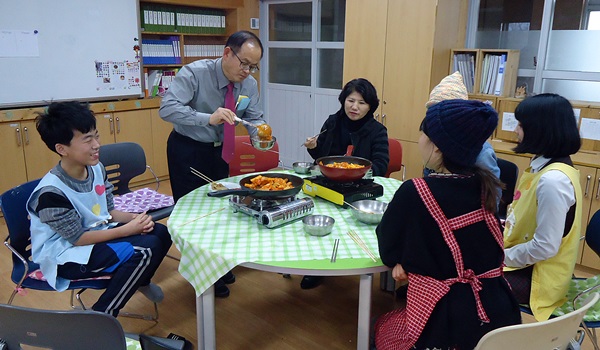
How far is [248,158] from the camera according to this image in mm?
3172

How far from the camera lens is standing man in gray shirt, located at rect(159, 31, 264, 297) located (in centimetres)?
248

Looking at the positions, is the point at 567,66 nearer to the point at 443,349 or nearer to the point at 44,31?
the point at 443,349

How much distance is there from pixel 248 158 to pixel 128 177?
2.66ft

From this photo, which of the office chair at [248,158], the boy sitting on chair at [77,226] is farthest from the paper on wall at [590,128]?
the boy sitting on chair at [77,226]

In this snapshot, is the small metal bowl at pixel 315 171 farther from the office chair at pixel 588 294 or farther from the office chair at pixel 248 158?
the office chair at pixel 588 294

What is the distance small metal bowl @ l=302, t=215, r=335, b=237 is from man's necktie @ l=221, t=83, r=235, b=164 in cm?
95

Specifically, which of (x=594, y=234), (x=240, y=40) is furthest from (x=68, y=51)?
(x=594, y=234)

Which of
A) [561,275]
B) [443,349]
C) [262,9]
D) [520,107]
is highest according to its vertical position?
[262,9]

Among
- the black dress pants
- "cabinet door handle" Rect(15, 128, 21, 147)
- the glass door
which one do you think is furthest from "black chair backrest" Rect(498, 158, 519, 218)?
"cabinet door handle" Rect(15, 128, 21, 147)

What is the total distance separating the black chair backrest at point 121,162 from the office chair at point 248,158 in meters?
0.63

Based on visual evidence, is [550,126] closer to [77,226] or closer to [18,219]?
[77,226]

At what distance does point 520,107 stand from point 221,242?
4.41 ft

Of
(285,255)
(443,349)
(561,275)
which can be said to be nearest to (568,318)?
(443,349)

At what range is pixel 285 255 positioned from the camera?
5.46 feet
